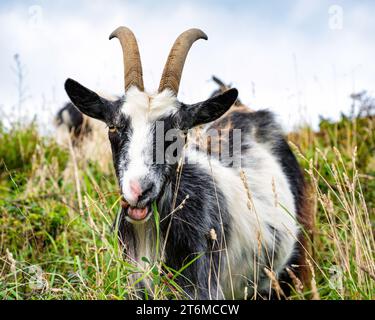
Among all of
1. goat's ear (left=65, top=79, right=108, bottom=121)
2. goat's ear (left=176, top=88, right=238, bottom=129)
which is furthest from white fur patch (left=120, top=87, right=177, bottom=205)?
goat's ear (left=65, top=79, right=108, bottom=121)

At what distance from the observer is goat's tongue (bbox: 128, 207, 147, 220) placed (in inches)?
140

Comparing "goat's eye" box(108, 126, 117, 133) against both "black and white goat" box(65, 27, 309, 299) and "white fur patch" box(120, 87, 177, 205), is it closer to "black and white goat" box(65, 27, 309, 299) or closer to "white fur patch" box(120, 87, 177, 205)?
"black and white goat" box(65, 27, 309, 299)

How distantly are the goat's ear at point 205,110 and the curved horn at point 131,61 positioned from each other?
403mm

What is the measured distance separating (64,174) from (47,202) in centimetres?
110

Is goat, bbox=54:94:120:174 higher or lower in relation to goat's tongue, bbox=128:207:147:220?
higher

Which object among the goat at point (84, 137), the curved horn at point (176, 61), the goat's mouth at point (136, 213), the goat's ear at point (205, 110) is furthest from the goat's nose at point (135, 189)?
the goat at point (84, 137)

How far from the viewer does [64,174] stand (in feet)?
23.3

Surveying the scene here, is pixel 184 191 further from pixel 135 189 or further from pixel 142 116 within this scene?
pixel 135 189

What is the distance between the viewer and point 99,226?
17.1 feet

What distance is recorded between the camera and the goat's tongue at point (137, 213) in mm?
3568

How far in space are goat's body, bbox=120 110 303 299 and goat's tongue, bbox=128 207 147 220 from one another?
0.39 meters

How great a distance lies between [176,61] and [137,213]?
51.6 inches

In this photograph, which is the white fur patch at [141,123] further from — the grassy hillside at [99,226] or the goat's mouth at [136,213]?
the grassy hillside at [99,226]

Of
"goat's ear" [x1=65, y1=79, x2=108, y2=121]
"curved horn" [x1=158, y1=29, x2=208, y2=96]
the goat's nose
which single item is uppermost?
A: "curved horn" [x1=158, y1=29, x2=208, y2=96]
